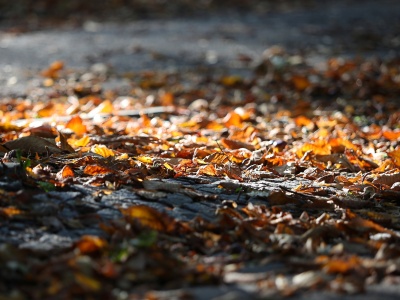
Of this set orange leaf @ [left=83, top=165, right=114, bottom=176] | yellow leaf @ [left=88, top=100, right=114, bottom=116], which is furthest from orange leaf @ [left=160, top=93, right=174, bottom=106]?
orange leaf @ [left=83, top=165, right=114, bottom=176]

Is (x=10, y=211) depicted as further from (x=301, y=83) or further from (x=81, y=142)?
(x=301, y=83)

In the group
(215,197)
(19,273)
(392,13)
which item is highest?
(19,273)

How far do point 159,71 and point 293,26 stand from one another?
3.64 metres

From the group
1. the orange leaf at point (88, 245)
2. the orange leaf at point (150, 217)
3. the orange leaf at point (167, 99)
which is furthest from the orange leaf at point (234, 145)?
the orange leaf at point (167, 99)

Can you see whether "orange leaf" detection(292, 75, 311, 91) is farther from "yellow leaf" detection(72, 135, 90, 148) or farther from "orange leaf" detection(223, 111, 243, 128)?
"yellow leaf" detection(72, 135, 90, 148)

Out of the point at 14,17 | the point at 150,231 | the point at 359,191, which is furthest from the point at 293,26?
the point at 150,231

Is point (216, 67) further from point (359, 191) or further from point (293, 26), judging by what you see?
point (359, 191)

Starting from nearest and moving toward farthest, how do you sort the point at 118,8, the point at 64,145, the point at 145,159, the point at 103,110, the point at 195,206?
the point at 195,206
the point at 145,159
the point at 64,145
the point at 103,110
the point at 118,8

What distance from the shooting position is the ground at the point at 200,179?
202cm

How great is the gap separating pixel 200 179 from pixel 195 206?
381 millimetres

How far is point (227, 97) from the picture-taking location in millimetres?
6566

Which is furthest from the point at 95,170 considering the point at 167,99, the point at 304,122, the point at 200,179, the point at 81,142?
the point at 167,99

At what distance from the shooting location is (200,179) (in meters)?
3.11

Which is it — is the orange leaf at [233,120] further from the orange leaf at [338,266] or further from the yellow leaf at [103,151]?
the orange leaf at [338,266]
